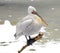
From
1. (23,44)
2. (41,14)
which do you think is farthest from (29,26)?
(41,14)

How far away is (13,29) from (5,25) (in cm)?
80

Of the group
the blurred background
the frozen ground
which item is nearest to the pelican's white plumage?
the frozen ground

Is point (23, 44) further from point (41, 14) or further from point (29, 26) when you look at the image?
point (41, 14)

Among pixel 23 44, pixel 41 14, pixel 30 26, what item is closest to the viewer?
pixel 30 26

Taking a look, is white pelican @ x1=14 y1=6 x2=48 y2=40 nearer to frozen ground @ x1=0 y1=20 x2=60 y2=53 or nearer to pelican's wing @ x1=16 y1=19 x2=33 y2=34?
pelican's wing @ x1=16 y1=19 x2=33 y2=34

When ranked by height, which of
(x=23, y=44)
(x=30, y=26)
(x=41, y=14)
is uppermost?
(x=41, y=14)

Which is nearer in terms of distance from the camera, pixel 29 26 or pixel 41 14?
pixel 29 26

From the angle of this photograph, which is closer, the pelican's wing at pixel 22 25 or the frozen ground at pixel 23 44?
the pelican's wing at pixel 22 25

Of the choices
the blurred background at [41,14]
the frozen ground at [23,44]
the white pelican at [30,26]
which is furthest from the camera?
the blurred background at [41,14]

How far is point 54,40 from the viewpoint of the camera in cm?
773

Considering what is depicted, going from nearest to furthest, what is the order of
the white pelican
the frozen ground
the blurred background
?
1. the white pelican
2. the frozen ground
3. the blurred background

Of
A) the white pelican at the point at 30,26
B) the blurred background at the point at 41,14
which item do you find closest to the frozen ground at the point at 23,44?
the blurred background at the point at 41,14

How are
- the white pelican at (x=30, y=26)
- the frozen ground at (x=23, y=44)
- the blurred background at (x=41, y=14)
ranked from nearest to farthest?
the white pelican at (x=30, y=26)
the frozen ground at (x=23, y=44)
the blurred background at (x=41, y=14)

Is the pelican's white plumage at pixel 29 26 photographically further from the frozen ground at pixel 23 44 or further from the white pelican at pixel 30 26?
the frozen ground at pixel 23 44
